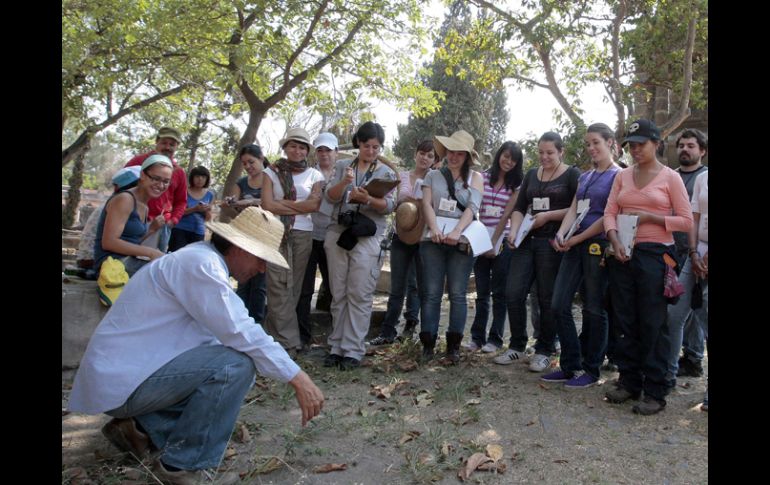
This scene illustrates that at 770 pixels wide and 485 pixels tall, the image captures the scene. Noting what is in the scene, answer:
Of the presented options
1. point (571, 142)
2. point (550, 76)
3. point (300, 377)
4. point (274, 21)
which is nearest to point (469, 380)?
point (300, 377)

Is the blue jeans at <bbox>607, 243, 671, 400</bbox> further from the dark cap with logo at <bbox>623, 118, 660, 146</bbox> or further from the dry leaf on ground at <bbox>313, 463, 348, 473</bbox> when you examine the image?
the dry leaf on ground at <bbox>313, 463, 348, 473</bbox>

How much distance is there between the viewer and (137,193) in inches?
184

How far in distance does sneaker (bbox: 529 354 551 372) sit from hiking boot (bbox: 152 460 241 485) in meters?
2.93

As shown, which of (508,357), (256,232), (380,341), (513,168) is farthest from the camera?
(380,341)

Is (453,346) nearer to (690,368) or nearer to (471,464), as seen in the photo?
(690,368)

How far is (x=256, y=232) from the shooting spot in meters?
3.26

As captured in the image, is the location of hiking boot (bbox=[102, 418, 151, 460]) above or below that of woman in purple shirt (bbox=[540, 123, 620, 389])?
below

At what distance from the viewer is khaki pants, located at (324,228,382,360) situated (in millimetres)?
5309

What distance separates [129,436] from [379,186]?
→ 2.84m

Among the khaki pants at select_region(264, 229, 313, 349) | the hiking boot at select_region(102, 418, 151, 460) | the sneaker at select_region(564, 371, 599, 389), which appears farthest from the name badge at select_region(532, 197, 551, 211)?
the hiking boot at select_region(102, 418, 151, 460)

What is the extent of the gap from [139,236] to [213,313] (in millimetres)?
2140

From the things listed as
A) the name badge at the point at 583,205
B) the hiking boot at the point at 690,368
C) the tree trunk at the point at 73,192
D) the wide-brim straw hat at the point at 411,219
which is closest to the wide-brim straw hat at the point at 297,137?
the wide-brim straw hat at the point at 411,219

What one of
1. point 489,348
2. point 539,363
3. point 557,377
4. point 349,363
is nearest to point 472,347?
point 489,348

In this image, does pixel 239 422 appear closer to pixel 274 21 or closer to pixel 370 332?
pixel 370 332
